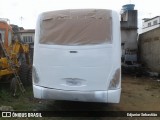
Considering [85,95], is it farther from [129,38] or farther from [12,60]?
[129,38]

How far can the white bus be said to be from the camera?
830 centimetres

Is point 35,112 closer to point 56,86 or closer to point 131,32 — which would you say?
point 56,86

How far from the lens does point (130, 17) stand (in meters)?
28.6

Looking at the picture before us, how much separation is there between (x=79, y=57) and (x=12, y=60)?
16.5 feet

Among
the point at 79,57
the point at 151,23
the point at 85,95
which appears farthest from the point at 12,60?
the point at 151,23

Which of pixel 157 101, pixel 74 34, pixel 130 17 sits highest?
pixel 130 17

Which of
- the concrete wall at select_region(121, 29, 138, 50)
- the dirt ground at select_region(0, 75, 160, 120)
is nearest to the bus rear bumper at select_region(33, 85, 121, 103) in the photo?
the dirt ground at select_region(0, 75, 160, 120)

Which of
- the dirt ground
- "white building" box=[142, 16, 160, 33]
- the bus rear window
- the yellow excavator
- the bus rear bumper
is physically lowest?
the dirt ground

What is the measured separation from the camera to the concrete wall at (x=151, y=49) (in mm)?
22062

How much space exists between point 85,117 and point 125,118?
113 cm

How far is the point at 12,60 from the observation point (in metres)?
12.6

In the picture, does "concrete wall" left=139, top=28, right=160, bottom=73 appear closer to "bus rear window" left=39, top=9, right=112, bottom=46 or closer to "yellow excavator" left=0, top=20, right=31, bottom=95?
"yellow excavator" left=0, top=20, right=31, bottom=95

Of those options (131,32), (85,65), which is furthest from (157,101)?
(131,32)

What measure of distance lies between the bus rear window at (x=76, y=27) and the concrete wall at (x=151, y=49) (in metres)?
13.8
